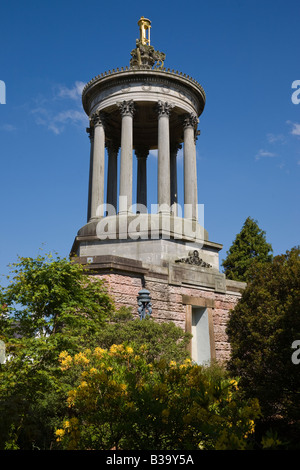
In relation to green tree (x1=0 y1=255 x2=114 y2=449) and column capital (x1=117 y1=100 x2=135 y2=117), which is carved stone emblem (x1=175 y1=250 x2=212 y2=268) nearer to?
green tree (x1=0 y1=255 x2=114 y2=449)

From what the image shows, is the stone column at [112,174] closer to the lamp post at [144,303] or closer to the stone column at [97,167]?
the stone column at [97,167]

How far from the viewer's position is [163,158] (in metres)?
33.3

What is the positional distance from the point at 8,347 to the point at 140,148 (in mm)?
31459

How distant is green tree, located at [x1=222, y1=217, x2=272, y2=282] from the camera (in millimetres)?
45719

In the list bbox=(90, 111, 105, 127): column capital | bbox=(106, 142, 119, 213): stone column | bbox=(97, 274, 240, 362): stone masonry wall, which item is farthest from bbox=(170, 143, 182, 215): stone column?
bbox=(97, 274, 240, 362): stone masonry wall

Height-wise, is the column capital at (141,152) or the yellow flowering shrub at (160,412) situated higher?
the column capital at (141,152)

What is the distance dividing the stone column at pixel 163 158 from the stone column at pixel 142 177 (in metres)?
8.09

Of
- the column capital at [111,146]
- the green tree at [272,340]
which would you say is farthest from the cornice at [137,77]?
the green tree at [272,340]

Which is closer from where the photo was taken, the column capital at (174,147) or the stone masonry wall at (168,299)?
the stone masonry wall at (168,299)

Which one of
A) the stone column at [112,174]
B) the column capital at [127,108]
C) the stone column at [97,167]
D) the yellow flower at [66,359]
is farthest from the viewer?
the stone column at [112,174]

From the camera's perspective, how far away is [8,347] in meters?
15.5

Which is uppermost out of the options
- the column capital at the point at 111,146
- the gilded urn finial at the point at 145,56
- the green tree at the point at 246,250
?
the gilded urn finial at the point at 145,56

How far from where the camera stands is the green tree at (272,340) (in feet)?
56.9
